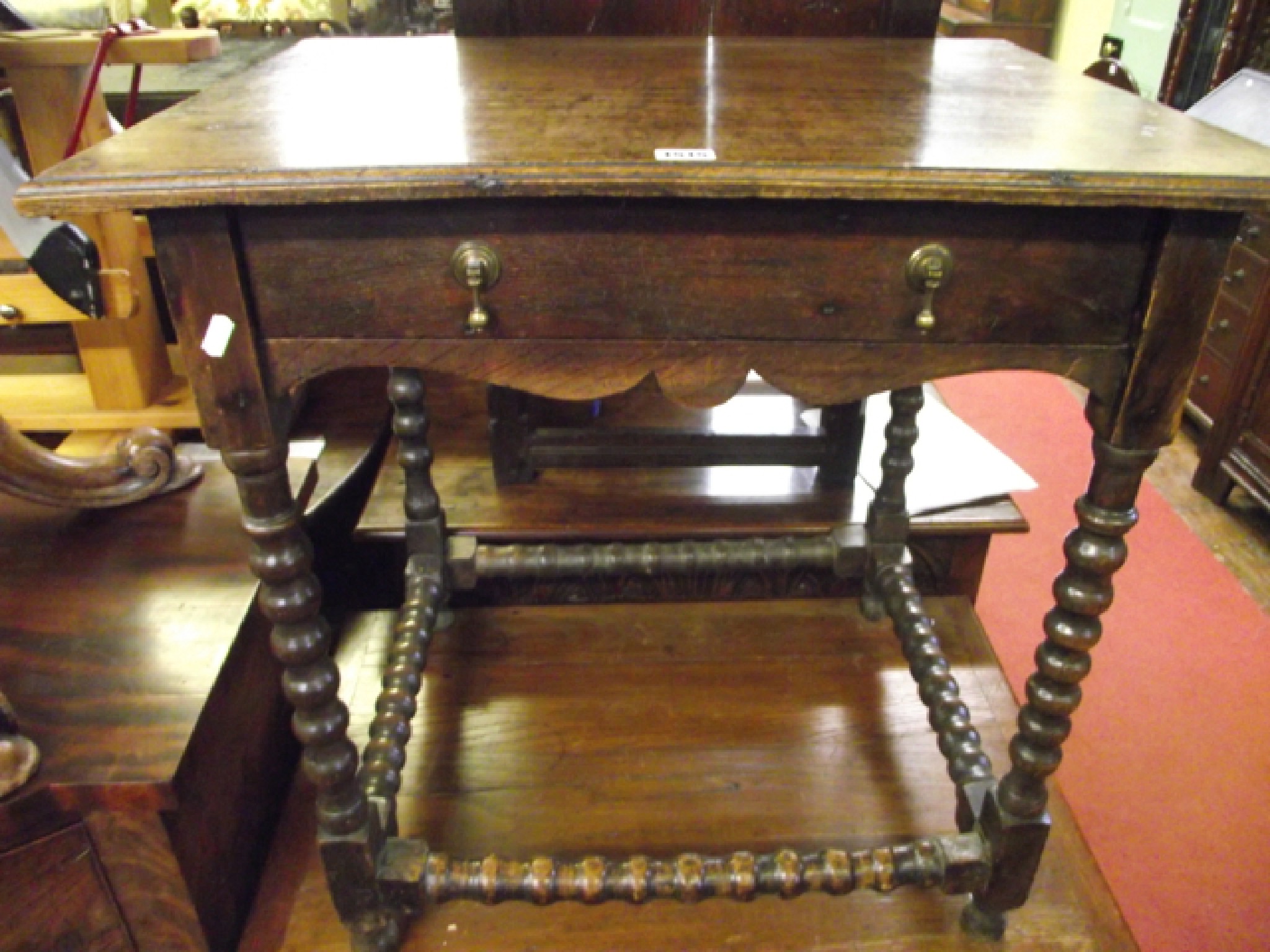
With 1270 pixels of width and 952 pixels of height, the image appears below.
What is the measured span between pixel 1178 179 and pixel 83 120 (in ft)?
4.03

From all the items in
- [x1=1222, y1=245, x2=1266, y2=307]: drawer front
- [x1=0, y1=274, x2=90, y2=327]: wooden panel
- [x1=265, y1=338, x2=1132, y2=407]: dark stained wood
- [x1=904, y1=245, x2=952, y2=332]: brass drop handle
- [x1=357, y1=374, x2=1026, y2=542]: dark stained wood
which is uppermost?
[x1=904, y1=245, x2=952, y2=332]: brass drop handle

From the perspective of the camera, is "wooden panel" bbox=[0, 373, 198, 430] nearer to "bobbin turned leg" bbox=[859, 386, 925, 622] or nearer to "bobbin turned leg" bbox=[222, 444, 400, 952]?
"bobbin turned leg" bbox=[222, 444, 400, 952]

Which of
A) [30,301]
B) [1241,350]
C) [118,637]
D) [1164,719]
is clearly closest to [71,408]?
[30,301]

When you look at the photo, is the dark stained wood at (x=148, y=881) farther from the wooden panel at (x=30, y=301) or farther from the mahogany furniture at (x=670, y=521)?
the wooden panel at (x=30, y=301)

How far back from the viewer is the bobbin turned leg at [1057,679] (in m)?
0.77

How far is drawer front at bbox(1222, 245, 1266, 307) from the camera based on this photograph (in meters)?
1.83

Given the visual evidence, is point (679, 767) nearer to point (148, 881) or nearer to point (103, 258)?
Answer: point (148, 881)

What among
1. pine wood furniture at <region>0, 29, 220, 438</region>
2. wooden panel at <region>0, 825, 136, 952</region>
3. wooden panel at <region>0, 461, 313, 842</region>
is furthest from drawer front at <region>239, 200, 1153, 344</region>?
pine wood furniture at <region>0, 29, 220, 438</region>

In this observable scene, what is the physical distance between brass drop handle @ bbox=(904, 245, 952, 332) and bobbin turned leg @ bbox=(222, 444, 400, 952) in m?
0.47

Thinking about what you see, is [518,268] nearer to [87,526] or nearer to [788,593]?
[87,526]

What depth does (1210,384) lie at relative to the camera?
6.59 ft

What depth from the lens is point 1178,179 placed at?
2.02 ft

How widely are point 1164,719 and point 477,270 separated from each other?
1208 mm

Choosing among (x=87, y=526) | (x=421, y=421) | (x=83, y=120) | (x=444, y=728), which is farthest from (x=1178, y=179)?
(x=83, y=120)
